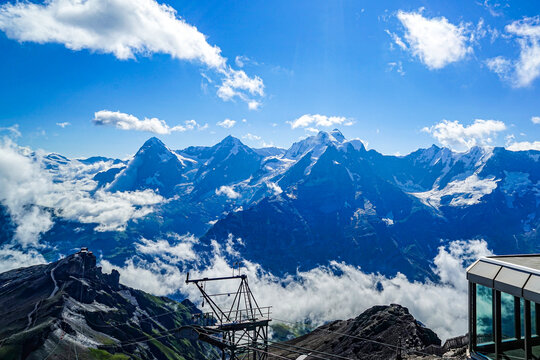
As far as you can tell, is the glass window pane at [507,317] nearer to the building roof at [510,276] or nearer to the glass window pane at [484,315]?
the glass window pane at [484,315]

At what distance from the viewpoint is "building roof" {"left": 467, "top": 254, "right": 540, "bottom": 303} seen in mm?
17000

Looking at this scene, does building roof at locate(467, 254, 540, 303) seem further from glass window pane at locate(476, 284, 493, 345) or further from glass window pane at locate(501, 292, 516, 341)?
glass window pane at locate(501, 292, 516, 341)

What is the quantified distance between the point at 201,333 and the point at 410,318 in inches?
3054

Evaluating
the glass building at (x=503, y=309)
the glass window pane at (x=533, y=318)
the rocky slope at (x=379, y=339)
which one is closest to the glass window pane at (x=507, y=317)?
the glass building at (x=503, y=309)

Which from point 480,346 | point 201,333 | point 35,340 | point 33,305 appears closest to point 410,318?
point 201,333

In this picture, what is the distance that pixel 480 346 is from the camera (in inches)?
770

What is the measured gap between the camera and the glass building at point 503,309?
17375mm

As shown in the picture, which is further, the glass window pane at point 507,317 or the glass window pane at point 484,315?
the glass window pane at point 484,315

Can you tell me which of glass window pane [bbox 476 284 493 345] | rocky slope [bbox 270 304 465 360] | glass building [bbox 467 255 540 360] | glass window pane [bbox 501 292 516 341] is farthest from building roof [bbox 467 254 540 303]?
rocky slope [bbox 270 304 465 360]

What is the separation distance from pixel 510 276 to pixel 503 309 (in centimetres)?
196

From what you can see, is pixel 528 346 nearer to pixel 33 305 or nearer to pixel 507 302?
pixel 507 302

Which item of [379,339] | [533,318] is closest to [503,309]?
[533,318]

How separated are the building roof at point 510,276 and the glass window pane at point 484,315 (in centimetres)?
55

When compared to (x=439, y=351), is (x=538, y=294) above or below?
above
